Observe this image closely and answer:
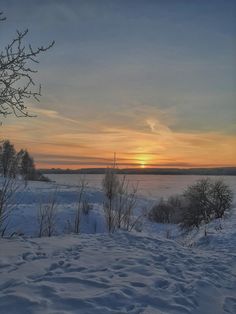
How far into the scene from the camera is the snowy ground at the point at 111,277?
14.1ft

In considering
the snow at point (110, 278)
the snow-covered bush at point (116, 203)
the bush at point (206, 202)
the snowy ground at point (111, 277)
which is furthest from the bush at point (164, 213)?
the snow at point (110, 278)

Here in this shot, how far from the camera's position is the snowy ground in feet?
14.1

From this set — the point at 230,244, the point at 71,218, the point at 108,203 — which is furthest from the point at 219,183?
the point at 108,203

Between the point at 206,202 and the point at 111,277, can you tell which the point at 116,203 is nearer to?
the point at 111,277

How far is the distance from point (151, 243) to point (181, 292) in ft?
11.0

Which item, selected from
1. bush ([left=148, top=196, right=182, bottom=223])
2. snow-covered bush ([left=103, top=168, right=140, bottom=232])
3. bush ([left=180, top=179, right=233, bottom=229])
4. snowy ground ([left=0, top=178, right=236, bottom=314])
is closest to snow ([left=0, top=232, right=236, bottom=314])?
snowy ground ([left=0, top=178, right=236, bottom=314])

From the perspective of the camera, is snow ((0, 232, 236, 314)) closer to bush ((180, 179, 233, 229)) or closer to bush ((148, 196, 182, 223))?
bush ((180, 179, 233, 229))

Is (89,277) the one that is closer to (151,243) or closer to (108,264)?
(108,264)

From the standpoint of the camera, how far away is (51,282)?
4906 mm

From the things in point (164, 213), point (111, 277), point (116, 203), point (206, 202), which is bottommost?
point (164, 213)

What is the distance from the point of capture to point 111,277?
538 cm

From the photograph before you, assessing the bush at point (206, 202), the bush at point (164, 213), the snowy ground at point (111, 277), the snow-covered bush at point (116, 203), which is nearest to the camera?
the snowy ground at point (111, 277)

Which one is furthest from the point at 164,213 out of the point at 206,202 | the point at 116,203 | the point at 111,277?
the point at 111,277

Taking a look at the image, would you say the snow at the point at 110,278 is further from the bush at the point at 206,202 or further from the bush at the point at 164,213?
the bush at the point at 164,213
